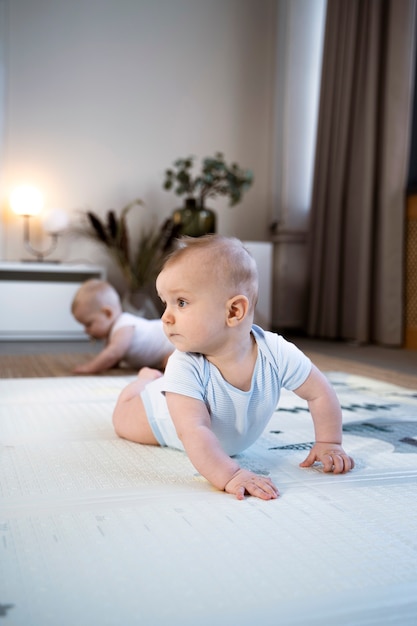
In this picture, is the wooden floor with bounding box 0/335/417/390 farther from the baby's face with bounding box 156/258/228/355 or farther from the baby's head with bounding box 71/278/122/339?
the baby's face with bounding box 156/258/228/355

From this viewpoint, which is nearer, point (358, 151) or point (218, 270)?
point (218, 270)

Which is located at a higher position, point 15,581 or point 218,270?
point 218,270

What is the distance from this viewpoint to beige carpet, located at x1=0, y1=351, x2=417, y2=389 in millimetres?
2357

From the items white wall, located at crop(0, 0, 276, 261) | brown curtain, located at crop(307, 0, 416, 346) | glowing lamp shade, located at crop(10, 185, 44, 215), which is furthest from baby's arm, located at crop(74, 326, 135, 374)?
white wall, located at crop(0, 0, 276, 261)

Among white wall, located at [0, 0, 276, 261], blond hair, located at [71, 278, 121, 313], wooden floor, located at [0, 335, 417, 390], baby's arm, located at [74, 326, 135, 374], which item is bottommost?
wooden floor, located at [0, 335, 417, 390]

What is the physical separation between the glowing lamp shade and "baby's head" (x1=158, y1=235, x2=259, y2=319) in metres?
3.11

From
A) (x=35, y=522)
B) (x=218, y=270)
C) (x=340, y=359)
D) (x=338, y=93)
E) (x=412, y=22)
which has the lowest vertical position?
(x=340, y=359)

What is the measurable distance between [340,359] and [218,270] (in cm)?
202

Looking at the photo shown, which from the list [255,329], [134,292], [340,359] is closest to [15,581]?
[255,329]

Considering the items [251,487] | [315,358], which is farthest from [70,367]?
[251,487]

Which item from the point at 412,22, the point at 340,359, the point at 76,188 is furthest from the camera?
the point at 76,188

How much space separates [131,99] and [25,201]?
0.94m

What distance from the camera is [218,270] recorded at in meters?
1.04

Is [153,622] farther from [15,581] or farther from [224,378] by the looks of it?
[224,378]
